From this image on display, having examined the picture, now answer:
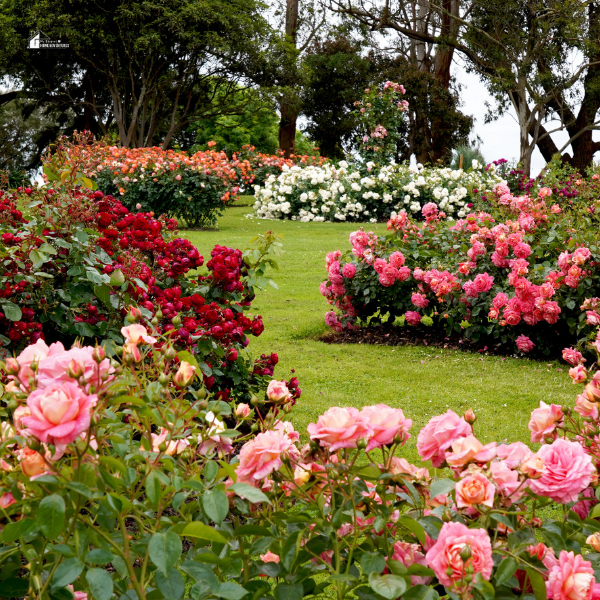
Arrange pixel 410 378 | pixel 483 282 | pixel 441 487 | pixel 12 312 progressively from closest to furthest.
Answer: pixel 441 487, pixel 12 312, pixel 410 378, pixel 483 282

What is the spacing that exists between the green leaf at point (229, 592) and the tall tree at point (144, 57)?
20686mm

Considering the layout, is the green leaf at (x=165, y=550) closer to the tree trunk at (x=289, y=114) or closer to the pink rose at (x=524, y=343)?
the pink rose at (x=524, y=343)

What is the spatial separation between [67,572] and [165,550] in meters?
0.14

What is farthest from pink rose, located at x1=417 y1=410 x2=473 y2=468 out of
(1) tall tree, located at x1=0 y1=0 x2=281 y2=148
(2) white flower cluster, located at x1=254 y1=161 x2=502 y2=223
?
(1) tall tree, located at x1=0 y1=0 x2=281 y2=148

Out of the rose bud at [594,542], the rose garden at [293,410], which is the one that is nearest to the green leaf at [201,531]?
the rose garden at [293,410]

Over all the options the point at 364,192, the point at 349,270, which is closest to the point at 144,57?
the point at 364,192

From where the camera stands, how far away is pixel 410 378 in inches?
188

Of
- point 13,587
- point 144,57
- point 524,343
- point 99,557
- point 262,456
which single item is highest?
point 144,57

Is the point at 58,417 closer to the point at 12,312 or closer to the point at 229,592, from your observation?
the point at 229,592

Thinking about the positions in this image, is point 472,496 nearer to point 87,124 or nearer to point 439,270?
point 439,270

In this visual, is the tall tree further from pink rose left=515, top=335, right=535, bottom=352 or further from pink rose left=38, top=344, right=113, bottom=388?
pink rose left=38, top=344, right=113, bottom=388

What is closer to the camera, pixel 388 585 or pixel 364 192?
pixel 388 585

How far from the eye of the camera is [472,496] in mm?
1043

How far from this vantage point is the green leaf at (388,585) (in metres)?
0.96
